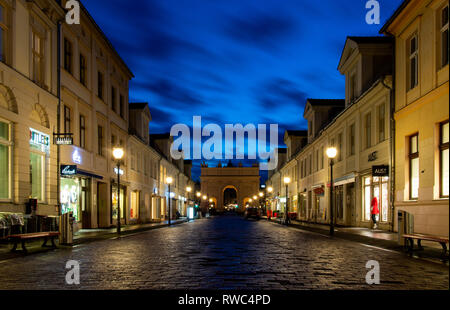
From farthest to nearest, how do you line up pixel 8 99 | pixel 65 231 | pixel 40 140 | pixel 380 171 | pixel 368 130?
1. pixel 368 130
2. pixel 380 171
3. pixel 40 140
4. pixel 8 99
5. pixel 65 231

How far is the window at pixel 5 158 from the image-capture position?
52.2ft

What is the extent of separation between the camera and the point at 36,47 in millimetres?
19188

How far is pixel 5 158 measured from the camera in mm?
16125

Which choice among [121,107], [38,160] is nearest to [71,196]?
[38,160]

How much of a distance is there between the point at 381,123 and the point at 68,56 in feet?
56.5

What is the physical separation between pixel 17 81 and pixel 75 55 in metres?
7.92

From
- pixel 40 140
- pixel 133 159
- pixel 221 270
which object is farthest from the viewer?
pixel 133 159

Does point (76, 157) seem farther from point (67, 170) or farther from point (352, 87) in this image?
point (352, 87)

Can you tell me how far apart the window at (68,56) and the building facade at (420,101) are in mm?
15506

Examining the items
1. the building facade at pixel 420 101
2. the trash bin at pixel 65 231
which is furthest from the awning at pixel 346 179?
the trash bin at pixel 65 231

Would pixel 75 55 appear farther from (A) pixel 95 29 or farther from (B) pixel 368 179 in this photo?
(B) pixel 368 179

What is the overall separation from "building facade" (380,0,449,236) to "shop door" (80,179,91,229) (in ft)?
54.8

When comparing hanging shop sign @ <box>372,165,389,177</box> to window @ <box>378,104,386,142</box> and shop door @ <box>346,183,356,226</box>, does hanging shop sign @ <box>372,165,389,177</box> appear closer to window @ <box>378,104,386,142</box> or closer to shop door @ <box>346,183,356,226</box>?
window @ <box>378,104,386,142</box>

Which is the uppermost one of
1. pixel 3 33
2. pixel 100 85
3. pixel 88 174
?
pixel 100 85
